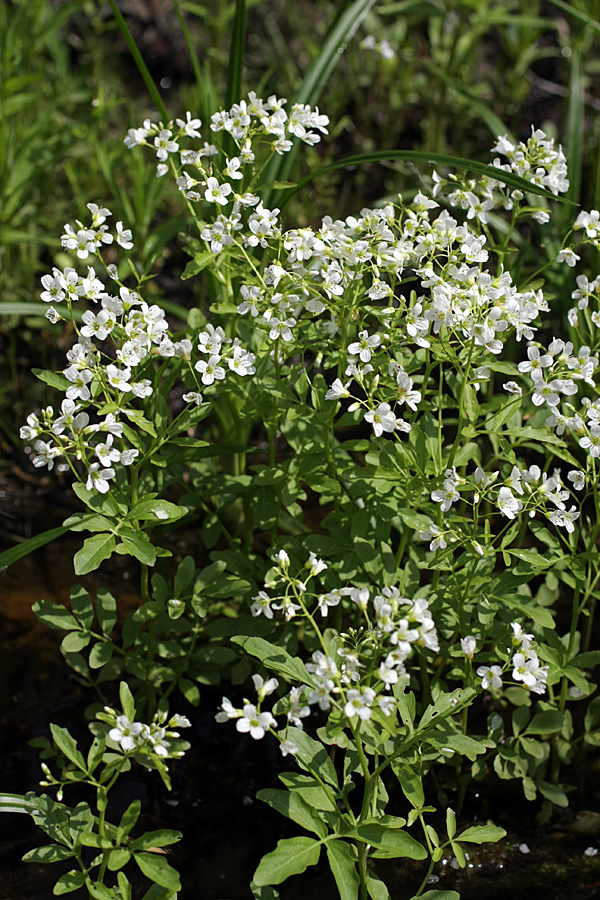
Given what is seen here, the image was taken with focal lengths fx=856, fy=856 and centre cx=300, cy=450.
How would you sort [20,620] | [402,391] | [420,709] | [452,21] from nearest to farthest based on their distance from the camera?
[402,391] < [420,709] < [20,620] < [452,21]

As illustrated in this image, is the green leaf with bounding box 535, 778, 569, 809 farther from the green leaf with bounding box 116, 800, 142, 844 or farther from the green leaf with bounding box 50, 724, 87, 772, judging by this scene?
the green leaf with bounding box 50, 724, 87, 772

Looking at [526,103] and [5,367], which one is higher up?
[526,103]

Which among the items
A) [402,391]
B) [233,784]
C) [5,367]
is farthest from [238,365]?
[5,367]

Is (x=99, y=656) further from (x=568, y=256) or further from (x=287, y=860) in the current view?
(x=568, y=256)

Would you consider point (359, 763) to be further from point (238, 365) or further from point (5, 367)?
point (5, 367)

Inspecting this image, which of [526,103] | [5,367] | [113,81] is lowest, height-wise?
[5,367]

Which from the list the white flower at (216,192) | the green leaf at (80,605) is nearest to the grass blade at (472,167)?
the white flower at (216,192)

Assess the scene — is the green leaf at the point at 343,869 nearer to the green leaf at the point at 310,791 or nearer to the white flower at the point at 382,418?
the green leaf at the point at 310,791
